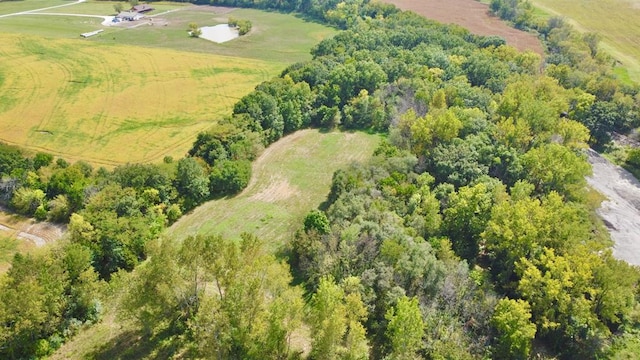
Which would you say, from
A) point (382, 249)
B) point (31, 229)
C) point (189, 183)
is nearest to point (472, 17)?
point (189, 183)

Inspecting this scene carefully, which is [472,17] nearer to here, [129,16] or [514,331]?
[129,16]

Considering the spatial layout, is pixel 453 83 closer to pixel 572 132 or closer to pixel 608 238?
pixel 572 132

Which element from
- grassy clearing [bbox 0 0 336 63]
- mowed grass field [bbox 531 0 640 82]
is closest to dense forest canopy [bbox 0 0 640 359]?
mowed grass field [bbox 531 0 640 82]

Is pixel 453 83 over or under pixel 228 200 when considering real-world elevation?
over

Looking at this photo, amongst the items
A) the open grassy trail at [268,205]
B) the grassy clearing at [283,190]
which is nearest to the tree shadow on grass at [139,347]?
the open grassy trail at [268,205]

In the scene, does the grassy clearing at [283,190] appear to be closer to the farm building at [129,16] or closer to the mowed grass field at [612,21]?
the mowed grass field at [612,21]

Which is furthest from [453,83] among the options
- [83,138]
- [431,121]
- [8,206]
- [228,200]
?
[8,206]
